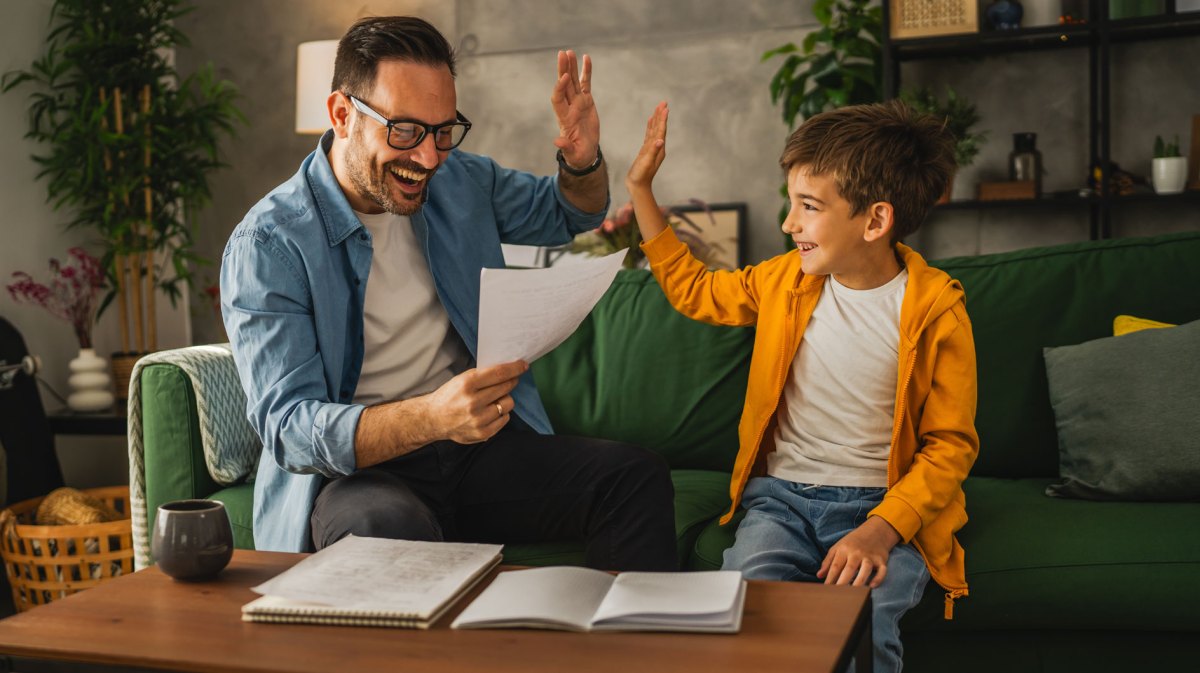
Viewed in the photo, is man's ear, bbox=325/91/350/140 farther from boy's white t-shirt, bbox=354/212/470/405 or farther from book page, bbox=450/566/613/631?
book page, bbox=450/566/613/631

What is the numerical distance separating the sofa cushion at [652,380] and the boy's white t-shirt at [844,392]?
1.26ft

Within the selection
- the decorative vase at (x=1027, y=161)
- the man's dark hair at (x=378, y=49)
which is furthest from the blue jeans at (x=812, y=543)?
the decorative vase at (x=1027, y=161)

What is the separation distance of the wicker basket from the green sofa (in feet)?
1.92

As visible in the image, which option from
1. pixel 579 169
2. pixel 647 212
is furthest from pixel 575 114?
pixel 647 212

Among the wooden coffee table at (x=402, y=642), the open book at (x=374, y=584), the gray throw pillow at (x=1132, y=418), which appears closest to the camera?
the wooden coffee table at (x=402, y=642)

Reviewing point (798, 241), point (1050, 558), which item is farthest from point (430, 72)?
point (1050, 558)

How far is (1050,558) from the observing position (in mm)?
1639

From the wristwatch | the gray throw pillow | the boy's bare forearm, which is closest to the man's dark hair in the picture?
the wristwatch

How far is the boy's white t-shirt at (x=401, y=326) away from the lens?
1749 mm

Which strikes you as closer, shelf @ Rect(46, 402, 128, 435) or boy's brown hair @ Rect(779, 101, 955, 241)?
boy's brown hair @ Rect(779, 101, 955, 241)

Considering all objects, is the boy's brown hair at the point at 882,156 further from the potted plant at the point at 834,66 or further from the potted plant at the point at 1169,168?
the potted plant at the point at 1169,168

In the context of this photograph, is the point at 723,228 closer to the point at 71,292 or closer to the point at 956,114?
the point at 956,114

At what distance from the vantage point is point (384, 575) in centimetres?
120

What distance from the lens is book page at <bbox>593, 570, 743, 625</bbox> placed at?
107 centimetres
